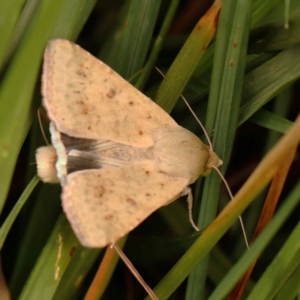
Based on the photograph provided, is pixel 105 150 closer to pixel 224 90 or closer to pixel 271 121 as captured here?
pixel 224 90

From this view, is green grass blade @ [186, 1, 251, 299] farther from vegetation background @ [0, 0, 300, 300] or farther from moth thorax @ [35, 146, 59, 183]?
moth thorax @ [35, 146, 59, 183]

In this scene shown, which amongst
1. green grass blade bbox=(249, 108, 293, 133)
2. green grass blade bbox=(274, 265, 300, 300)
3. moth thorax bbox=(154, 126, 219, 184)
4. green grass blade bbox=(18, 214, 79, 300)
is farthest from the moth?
green grass blade bbox=(274, 265, 300, 300)

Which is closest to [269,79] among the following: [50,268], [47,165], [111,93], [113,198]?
[111,93]

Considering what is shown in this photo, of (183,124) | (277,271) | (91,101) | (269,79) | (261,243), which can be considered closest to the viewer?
(261,243)

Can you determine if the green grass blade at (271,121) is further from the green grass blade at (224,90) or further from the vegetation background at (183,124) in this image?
the green grass blade at (224,90)

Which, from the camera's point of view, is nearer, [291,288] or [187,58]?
[291,288]

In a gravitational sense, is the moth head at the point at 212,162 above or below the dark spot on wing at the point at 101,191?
above

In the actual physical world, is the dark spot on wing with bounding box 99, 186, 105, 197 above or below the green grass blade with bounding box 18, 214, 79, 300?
above

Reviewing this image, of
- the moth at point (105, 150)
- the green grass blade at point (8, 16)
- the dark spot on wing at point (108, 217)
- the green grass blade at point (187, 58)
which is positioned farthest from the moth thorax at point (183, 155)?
the green grass blade at point (8, 16)
